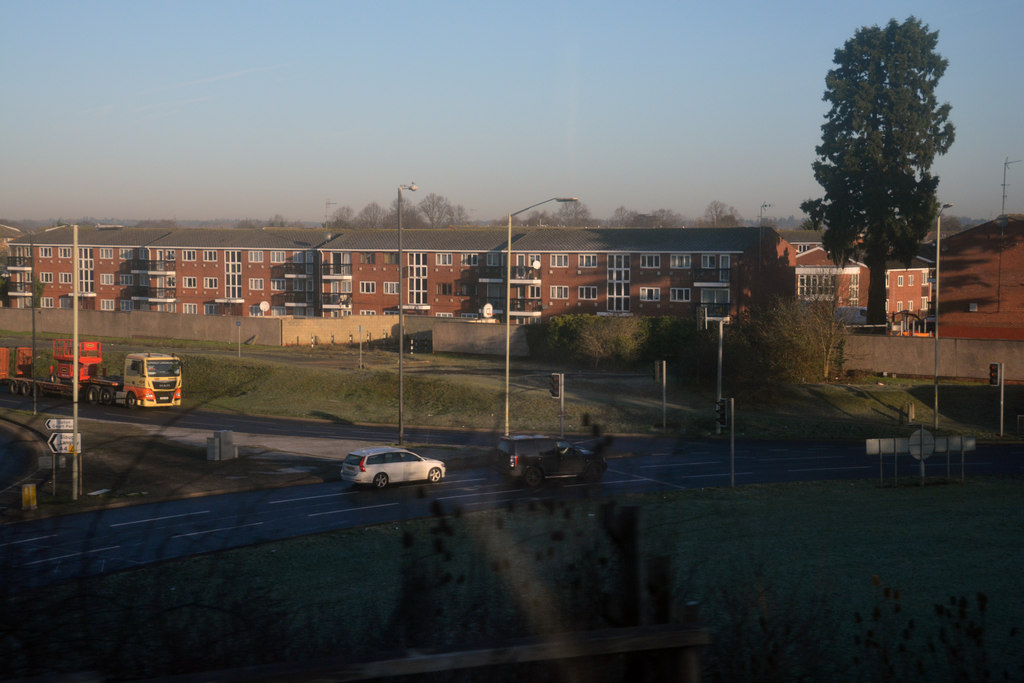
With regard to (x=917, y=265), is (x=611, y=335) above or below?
below

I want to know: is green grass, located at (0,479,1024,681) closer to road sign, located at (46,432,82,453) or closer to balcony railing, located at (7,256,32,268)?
road sign, located at (46,432,82,453)

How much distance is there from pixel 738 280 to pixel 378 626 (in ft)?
217

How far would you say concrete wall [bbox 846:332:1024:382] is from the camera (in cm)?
4853

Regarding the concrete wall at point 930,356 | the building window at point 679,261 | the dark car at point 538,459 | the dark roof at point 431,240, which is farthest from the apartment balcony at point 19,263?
the dark car at point 538,459

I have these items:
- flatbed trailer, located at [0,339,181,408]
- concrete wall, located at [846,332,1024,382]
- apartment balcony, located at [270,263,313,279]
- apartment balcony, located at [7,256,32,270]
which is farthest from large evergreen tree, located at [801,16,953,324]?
apartment balcony, located at [7,256,32,270]

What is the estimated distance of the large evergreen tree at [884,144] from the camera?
50.6m

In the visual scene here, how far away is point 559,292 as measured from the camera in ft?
248

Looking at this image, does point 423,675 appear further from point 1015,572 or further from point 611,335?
point 611,335

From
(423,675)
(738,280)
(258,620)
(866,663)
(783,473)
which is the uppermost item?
(738,280)

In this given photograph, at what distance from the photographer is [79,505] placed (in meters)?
22.7

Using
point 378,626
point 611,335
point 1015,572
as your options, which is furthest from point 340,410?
point 378,626

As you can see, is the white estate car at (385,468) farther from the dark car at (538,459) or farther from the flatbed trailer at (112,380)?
the flatbed trailer at (112,380)

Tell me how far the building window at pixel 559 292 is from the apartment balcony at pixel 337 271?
21.3m

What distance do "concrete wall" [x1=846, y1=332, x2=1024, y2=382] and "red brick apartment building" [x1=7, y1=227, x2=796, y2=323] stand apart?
9954 mm
